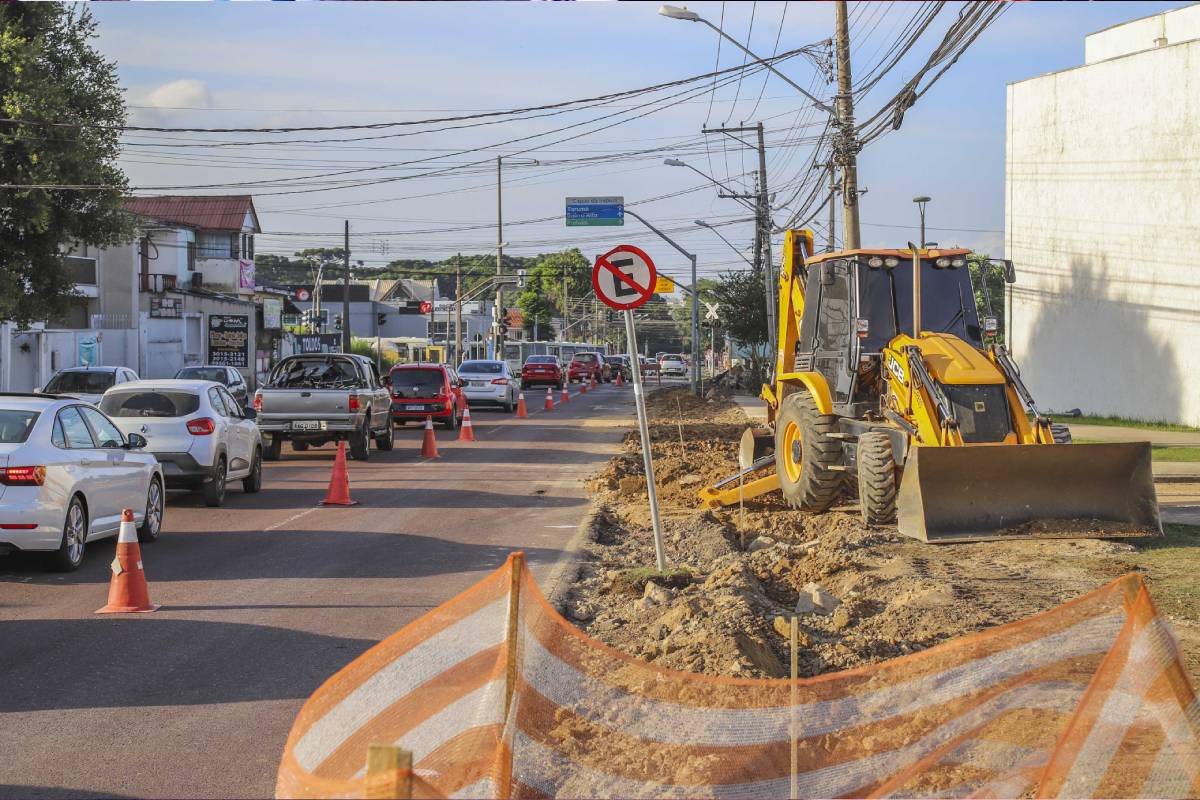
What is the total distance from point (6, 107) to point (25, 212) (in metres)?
2.06

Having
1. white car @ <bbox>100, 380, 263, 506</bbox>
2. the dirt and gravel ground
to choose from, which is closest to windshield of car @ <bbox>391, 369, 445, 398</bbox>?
white car @ <bbox>100, 380, 263, 506</bbox>

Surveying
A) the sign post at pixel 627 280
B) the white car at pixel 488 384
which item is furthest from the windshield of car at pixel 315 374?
the white car at pixel 488 384

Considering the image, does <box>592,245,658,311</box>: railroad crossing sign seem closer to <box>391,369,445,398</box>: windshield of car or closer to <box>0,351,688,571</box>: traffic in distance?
<box>0,351,688,571</box>: traffic in distance

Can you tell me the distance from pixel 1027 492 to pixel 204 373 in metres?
26.0

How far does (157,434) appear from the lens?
16656 mm

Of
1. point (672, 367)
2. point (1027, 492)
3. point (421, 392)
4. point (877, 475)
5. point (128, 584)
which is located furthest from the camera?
point (672, 367)

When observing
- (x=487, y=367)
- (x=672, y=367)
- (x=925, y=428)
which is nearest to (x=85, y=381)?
(x=487, y=367)

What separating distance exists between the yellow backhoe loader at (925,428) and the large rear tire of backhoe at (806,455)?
0.02 meters

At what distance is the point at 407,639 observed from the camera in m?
5.20

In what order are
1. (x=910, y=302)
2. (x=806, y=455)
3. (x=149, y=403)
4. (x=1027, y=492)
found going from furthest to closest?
(x=149, y=403) → (x=806, y=455) → (x=910, y=302) → (x=1027, y=492)

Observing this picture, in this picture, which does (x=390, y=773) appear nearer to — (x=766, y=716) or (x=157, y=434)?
(x=766, y=716)

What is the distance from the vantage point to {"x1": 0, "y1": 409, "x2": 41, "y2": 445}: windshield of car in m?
11.7

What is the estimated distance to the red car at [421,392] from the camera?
1282 inches

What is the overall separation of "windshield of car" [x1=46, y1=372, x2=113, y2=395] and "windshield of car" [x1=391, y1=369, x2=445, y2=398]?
6.76m
